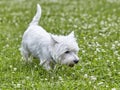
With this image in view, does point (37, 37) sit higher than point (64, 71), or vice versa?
point (37, 37)

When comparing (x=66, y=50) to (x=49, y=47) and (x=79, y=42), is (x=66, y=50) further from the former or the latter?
(x=79, y=42)

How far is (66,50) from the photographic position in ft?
31.8

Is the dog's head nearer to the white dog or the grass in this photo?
the white dog

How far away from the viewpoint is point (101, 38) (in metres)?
14.9

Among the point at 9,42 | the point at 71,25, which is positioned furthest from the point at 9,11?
the point at 9,42

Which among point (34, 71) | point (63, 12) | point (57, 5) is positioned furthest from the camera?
point (57, 5)

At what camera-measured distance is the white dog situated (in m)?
9.69

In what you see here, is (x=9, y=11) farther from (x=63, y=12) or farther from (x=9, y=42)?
(x=9, y=42)

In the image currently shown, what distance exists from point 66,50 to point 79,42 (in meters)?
4.41

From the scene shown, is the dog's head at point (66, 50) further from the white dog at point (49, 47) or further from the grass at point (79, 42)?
the grass at point (79, 42)

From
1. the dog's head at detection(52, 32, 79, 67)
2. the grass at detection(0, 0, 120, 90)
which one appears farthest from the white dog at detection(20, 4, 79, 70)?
the grass at detection(0, 0, 120, 90)

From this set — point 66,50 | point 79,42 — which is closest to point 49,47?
point 66,50

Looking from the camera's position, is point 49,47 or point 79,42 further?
point 79,42

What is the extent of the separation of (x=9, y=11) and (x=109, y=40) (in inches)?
337
